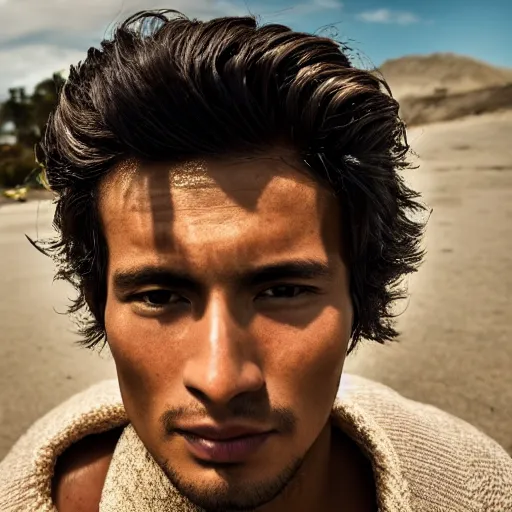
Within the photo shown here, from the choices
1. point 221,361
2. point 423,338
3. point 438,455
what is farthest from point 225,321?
point 423,338

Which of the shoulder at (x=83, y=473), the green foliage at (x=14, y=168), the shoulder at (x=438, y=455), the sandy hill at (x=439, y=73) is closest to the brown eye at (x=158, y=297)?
the shoulder at (x=83, y=473)

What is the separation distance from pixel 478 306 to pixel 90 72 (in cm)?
420

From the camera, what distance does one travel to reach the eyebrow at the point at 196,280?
4.75 feet

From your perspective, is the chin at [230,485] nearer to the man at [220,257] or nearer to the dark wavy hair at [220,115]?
the man at [220,257]

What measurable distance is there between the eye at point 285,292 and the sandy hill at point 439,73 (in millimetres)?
37288

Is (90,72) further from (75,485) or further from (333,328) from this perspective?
(75,485)

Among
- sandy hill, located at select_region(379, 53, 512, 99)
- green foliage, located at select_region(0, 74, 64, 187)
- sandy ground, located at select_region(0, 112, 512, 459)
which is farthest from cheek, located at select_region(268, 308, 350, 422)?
sandy hill, located at select_region(379, 53, 512, 99)

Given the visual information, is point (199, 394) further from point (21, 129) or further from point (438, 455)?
point (21, 129)

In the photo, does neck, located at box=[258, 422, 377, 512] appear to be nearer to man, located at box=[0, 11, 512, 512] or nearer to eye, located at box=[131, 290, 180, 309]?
man, located at box=[0, 11, 512, 512]

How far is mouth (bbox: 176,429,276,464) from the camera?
4.59 ft

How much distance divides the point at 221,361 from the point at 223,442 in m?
0.19

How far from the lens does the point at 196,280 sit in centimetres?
145

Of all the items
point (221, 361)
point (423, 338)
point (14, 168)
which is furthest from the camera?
point (14, 168)

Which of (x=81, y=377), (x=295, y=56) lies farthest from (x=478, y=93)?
(x=295, y=56)
